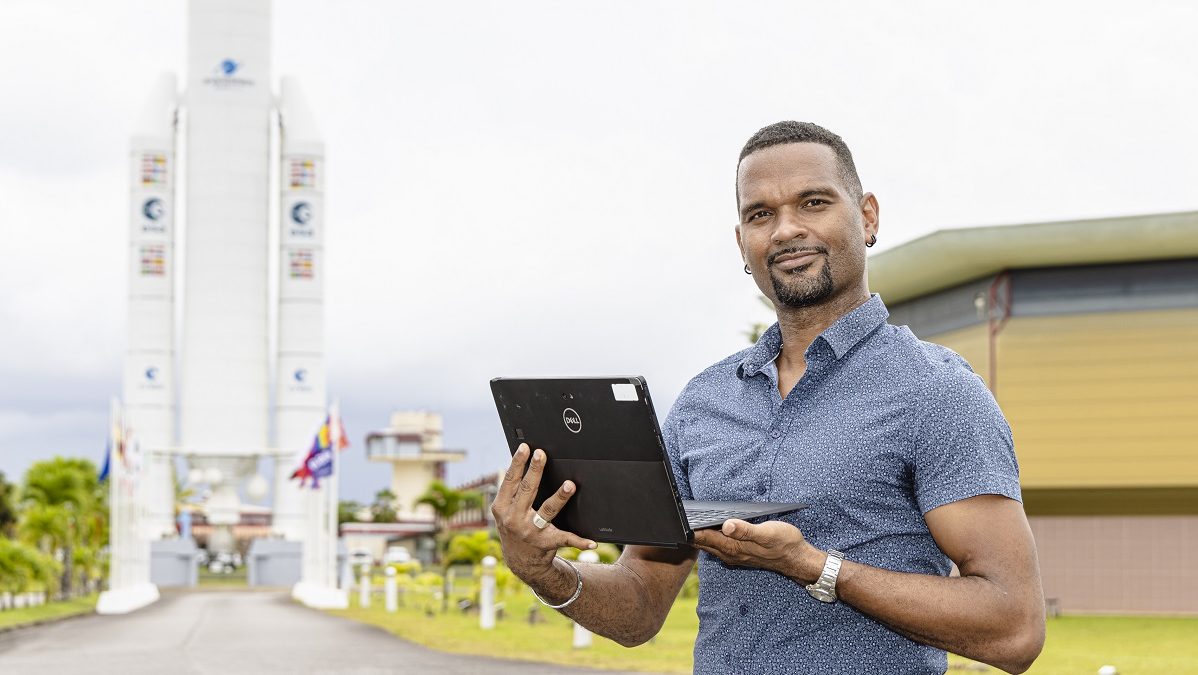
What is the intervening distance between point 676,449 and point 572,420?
2.02ft

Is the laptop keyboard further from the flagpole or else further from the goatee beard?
the flagpole

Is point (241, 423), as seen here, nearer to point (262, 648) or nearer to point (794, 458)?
point (262, 648)

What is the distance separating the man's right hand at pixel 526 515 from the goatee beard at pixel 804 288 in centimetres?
54

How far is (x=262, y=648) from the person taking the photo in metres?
16.6

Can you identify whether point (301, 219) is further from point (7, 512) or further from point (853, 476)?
point (853, 476)

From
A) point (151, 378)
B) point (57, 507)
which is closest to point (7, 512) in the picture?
point (151, 378)

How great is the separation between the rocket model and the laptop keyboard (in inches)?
1824

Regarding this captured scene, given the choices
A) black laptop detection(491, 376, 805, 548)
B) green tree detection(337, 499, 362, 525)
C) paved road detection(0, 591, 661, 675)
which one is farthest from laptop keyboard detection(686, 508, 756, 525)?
green tree detection(337, 499, 362, 525)

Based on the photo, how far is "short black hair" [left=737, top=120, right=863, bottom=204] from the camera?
2.40 m

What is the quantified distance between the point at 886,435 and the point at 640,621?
2.42ft

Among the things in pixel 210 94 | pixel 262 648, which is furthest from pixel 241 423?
pixel 262 648

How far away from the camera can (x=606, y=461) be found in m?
2.11

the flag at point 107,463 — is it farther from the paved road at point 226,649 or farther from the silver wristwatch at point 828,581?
Result: the silver wristwatch at point 828,581

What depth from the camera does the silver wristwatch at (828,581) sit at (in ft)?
6.71
